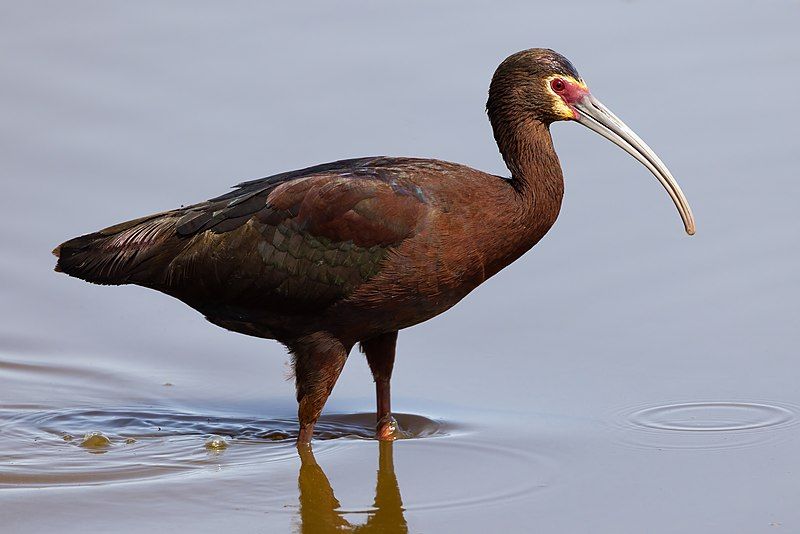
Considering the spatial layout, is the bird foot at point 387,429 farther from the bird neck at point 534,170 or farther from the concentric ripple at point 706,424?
the bird neck at point 534,170

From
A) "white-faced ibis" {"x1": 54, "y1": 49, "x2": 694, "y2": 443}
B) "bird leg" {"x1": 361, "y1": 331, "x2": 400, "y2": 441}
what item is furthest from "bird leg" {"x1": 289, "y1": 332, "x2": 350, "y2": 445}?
"bird leg" {"x1": 361, "y1": 331, "x2": 400, "y2": 441}

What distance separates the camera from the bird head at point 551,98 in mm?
8727

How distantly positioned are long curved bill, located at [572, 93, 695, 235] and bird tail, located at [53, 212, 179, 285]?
2.29 meters

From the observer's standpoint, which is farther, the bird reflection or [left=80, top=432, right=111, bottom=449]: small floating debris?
[left=80, top=432, right=111, bottom=449]: small floating debris

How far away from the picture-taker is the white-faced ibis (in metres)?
8.44

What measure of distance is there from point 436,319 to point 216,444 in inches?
87.6

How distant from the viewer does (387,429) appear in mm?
8961

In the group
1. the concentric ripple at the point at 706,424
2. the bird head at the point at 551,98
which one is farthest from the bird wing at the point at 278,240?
the concentric ripple at the point at 706,424

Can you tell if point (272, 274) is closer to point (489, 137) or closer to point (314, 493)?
point (314, 493)

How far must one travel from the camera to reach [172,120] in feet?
42.3

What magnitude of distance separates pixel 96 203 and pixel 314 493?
14.8 ft

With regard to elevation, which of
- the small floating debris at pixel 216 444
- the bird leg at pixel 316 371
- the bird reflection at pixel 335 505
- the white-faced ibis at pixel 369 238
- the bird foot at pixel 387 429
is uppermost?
the white-faced ibis at pixel 369 238

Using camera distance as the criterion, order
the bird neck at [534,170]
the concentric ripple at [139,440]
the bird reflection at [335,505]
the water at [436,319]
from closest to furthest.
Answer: the bird reflection at [335,505] < the water at [436,319] < the concentric ripple at [139,440] < the bird neck at [534,170]

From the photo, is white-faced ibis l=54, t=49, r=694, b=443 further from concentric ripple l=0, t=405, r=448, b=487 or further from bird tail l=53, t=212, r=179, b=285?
concentric ripple l=0, t=405, r=448, b=487
